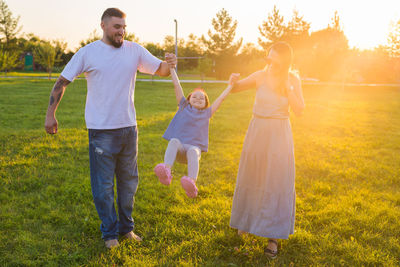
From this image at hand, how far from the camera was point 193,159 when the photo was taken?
366cm

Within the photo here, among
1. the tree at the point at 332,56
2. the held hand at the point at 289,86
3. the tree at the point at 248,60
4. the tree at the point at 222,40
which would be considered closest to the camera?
the held hand at the point at 289,86

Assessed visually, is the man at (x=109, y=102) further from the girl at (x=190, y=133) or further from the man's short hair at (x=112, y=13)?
the girl at (x=190, y=133)

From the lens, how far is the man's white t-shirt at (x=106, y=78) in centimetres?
352

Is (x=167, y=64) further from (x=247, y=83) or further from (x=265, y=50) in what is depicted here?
(x=265, y=50)

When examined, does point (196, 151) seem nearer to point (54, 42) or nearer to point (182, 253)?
point (182, 253)

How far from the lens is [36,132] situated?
9930 mm

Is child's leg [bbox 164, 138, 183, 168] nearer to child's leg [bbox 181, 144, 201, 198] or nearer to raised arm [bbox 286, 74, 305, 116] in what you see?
child's leg [bbox 181, 144, 201, 198]

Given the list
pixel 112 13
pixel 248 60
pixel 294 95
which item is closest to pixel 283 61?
pixel 294 95

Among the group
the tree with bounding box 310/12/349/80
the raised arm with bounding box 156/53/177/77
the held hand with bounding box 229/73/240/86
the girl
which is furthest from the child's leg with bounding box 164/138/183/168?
the tree with bounding box 310/12/349/80

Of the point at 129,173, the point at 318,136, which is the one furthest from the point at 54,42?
the point at 129,173

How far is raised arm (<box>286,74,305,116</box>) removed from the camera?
3.76 metres

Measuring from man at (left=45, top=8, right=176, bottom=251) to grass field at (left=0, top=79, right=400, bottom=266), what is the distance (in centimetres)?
70

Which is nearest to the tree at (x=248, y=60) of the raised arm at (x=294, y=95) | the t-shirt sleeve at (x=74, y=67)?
the raised arm at (x=294, y=95)

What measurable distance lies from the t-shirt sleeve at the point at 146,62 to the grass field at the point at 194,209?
2169mm
